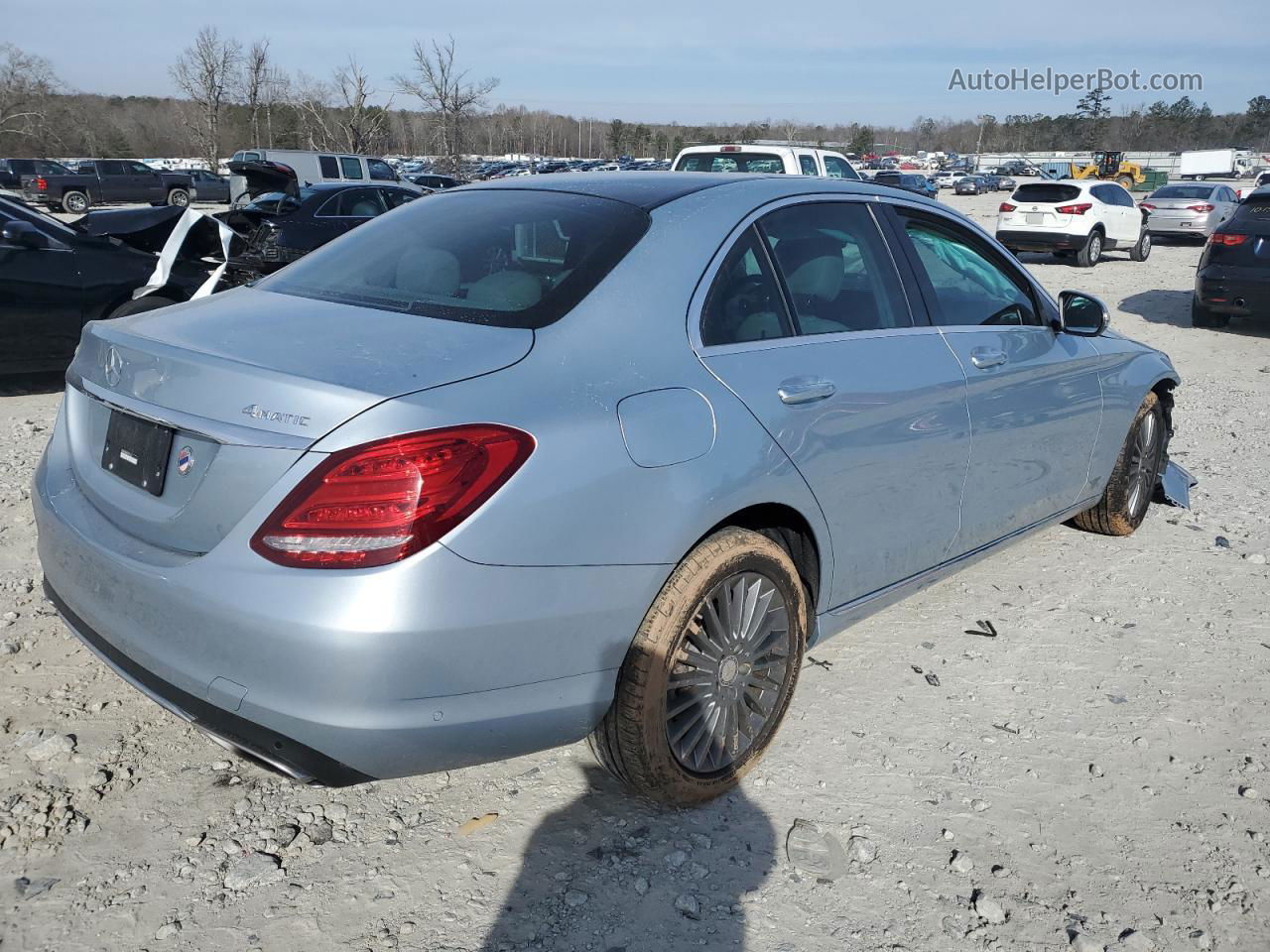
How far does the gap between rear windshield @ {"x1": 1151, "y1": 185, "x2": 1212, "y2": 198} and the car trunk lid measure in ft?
87.8

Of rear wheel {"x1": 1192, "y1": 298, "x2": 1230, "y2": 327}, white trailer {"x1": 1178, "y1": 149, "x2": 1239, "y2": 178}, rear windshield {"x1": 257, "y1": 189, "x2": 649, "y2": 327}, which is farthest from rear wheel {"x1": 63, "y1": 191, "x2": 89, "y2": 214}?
white trailer {"x1": 1178, "y1": 149, "x2": 1239, "y2": 178}

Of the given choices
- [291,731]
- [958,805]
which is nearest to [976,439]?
[958,805]

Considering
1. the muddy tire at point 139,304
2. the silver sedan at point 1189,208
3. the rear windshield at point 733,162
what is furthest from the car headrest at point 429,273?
the silver sedan at point 1189,208

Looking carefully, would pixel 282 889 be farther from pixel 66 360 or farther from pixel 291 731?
pixel 66 360

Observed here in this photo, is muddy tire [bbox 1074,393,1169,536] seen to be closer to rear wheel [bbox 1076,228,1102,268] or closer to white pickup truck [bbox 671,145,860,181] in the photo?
white pickup truck [bbox 671,145,860,181]

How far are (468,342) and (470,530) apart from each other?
0.50 m

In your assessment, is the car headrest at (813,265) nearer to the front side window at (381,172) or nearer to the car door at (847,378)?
the car door at (847,378)

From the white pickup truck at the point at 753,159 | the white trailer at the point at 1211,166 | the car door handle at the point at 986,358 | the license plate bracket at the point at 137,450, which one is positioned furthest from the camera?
the white trailer at the point at 1211,166

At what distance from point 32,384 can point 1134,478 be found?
7588 millimetres

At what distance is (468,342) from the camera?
2.33 metres

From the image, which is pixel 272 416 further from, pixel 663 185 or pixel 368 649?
pixel 663 185

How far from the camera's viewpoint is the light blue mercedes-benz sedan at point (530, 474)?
2051 millimetres

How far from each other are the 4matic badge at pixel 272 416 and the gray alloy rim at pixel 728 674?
105 cm

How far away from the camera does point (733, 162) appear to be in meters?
12.4
